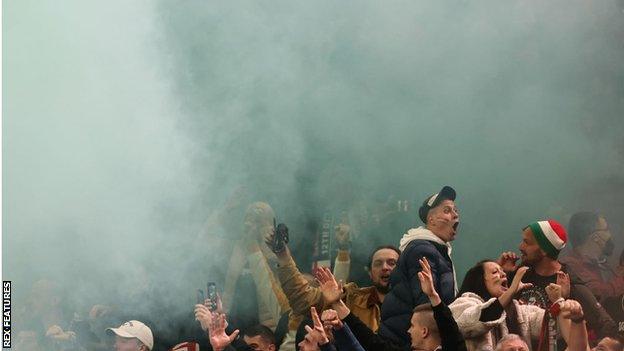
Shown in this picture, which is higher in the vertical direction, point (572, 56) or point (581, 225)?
point (572, 56)

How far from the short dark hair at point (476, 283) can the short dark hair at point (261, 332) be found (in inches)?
52.0

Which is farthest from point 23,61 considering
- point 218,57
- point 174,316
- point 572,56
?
point 572,56

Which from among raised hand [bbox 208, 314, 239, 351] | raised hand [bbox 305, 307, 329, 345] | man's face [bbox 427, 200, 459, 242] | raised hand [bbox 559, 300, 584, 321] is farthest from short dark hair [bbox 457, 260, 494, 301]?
raised hand [bbox 208, 314, 239, 351]

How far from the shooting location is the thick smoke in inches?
427

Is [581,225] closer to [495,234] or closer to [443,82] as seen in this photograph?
[495,234]

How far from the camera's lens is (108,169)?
1134 centimetres

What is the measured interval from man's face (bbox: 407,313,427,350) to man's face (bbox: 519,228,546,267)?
87 cm

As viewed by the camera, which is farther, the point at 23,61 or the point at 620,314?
the point at 23,61

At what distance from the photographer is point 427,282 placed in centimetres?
1048

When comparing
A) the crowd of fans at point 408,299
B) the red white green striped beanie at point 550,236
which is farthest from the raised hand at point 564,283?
the red white green striped beanie at point 550,236

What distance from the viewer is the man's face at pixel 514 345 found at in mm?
10446

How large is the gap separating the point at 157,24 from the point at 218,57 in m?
0.51

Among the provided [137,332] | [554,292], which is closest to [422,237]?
[554,292]

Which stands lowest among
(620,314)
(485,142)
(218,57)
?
(620,314)
